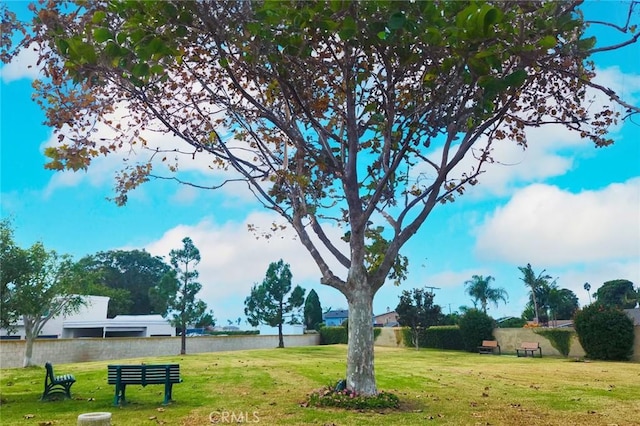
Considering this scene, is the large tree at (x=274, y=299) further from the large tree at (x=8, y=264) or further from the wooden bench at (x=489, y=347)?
the large tree at (x=8, y=264)

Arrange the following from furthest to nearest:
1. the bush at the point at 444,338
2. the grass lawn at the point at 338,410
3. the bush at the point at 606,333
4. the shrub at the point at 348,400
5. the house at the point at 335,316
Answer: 1. the house at the point at 335,316
2. the bush at the point at 444,338
3. the bush at the point at 606,333
4. the shrub at the point at 348,400
5. the grass lawn at the point at 338,410

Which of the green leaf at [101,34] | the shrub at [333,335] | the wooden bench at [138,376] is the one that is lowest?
the shrub at [333,335]

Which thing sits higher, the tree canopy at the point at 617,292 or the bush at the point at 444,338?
the tree canopy at the point at 617,292

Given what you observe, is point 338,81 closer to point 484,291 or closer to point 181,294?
point 181,294

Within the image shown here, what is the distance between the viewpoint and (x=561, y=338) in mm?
26984

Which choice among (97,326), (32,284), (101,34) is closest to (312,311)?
(97,326)

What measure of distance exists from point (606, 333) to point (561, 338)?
3.84 meters

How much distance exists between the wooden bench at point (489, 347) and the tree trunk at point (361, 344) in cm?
2305

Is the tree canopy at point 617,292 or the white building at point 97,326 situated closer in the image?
the white building at point 97,326

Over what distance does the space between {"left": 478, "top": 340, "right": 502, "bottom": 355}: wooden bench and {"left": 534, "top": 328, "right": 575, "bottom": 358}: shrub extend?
3036 millimetres

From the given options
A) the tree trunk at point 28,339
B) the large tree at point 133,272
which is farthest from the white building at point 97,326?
the tree trunk at point 28,339

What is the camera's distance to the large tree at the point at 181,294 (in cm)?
3042

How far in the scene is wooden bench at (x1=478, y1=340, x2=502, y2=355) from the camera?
29.7 m

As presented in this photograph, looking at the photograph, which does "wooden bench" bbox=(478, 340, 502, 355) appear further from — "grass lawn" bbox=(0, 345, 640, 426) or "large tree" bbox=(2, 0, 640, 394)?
"large tree" bbox=(2, 0, 640, 394)
